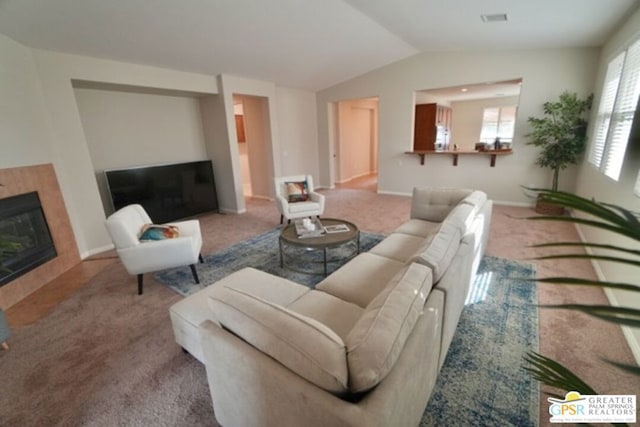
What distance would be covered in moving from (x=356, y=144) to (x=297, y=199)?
5.15 meters

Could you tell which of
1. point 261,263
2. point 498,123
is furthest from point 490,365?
point 498,123

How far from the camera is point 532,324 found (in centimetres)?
223

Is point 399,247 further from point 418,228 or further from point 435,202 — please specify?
point 435,202

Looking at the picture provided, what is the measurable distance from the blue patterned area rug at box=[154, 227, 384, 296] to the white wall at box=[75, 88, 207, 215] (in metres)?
2.23

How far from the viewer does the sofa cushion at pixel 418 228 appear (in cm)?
297

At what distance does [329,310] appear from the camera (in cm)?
174

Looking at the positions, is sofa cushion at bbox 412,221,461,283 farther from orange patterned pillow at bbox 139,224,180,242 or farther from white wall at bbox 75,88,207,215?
white wall at bbox 75,88,207,215

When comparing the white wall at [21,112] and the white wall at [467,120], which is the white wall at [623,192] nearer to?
the white wall at [21,112]

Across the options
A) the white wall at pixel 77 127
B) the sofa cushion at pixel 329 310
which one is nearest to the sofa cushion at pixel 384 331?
the sofa cushion at pixel 329 310

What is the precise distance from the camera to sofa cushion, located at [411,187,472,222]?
10.8ft

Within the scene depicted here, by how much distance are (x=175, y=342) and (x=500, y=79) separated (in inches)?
241

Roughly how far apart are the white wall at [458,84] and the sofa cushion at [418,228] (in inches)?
126

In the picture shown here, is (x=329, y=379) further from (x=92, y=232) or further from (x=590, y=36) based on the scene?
(x=590, y=36)

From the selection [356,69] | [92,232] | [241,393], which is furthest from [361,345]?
[356,69]
